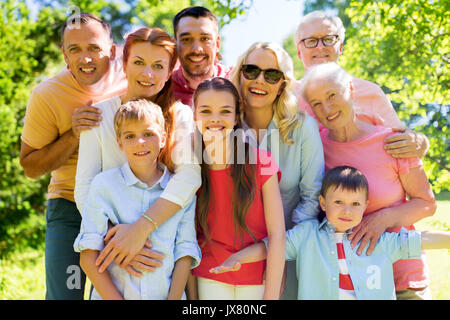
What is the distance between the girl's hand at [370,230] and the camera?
250cm

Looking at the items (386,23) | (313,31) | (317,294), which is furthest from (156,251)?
(386,23)

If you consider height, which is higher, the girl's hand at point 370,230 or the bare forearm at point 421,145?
the bare forearm at point 421,145

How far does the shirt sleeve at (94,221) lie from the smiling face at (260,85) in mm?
1021

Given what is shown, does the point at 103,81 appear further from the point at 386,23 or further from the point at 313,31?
the point at 386,23

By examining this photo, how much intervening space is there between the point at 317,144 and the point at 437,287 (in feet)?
7.70

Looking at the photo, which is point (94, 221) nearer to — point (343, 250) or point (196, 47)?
point (343, 250)

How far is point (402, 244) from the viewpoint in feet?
8.13

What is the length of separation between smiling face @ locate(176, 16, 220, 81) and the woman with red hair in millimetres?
539

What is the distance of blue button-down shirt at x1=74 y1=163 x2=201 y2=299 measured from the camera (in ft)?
7.47

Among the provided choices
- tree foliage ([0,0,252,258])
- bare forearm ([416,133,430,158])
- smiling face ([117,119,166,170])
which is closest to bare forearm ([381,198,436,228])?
bare forearm ([416,133,430,158])

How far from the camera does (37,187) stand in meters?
7.93

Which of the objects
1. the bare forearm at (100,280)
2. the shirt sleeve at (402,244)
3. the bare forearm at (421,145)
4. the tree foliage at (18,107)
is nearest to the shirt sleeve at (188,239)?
the bare forearm at (100,280)

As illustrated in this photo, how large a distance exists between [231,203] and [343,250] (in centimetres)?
71

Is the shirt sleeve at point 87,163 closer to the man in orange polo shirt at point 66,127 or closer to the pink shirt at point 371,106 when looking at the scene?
the man in orange polo shirt at point 66,127
